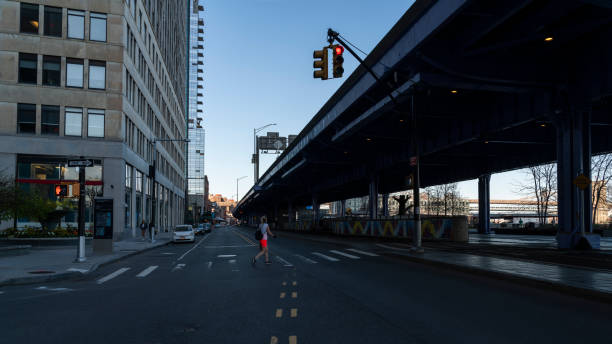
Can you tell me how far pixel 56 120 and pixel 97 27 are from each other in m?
7.80

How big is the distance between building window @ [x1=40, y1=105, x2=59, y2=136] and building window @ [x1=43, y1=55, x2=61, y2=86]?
1841 millimetres

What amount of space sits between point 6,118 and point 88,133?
5398 millimetres

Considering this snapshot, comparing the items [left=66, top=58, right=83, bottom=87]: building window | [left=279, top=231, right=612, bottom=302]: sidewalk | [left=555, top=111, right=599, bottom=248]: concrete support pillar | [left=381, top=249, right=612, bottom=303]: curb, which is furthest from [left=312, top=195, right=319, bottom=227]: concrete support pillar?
[left=381, top=249, right=612, bottom=303]: curb

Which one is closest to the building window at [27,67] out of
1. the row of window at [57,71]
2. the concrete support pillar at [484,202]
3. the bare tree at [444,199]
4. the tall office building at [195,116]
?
the row of window at [57,71]

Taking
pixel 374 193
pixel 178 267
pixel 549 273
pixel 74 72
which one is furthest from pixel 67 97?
pixel 549 273

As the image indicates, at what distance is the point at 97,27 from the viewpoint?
121ft

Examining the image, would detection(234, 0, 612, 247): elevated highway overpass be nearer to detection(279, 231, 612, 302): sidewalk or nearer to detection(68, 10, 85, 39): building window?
detection(279, 231, 612, 302): sidewalk

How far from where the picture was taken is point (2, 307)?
939 centimetres

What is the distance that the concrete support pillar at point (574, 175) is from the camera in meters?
21.4

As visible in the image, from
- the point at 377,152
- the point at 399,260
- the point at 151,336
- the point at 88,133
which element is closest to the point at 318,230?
the point at 377,152

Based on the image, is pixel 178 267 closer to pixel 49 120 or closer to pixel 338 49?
pixel 338 49

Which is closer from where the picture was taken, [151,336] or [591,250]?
[151,336]

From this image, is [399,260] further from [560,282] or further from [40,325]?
[40,325]

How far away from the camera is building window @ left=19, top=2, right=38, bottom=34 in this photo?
35031 mm
